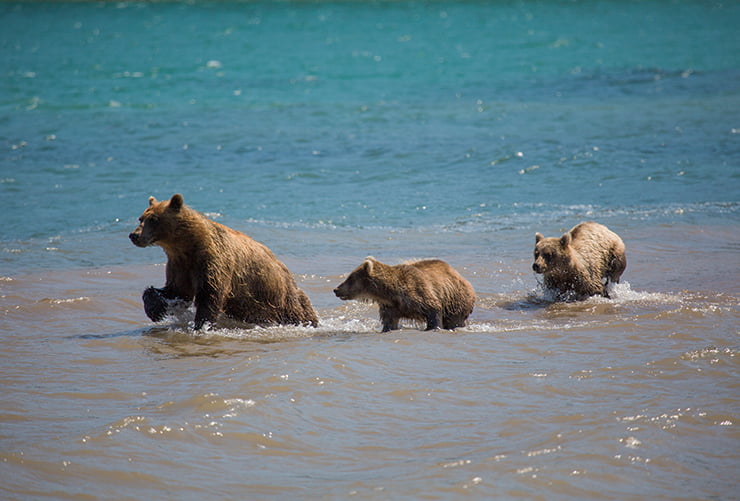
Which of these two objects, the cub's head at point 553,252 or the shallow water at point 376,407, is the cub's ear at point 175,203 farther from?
the cub's head at point 553,252

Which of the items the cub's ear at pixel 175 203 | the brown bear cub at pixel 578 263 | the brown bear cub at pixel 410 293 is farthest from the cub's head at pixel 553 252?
the cub's ear at pixel 175 203

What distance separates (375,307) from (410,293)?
1.85 meters

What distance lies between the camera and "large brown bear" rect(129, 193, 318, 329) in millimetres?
9133

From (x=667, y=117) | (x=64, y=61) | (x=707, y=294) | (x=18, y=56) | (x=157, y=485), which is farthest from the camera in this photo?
(x=18, y=56)

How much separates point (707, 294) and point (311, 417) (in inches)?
238

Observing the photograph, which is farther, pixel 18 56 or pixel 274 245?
pixel 18 56

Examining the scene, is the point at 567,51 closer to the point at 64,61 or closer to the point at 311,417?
the point at 64,61

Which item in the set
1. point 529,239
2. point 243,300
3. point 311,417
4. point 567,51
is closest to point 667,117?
point 529,239

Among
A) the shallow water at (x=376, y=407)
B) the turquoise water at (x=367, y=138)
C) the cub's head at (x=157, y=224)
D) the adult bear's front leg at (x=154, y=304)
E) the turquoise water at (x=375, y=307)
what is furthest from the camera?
the turquoise water at (x=367, y=138)

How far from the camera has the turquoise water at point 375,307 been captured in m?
5.97

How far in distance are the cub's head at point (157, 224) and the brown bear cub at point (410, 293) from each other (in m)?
1.82

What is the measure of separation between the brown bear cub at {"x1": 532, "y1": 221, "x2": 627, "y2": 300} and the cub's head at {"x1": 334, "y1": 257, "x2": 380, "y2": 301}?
7.28ft

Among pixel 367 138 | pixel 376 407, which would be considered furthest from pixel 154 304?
pixel 367 138

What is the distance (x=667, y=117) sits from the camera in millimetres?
27359
